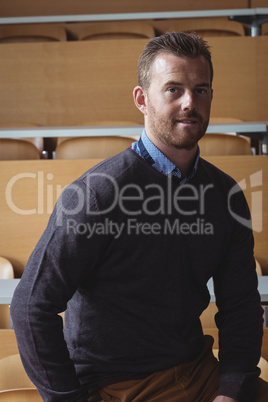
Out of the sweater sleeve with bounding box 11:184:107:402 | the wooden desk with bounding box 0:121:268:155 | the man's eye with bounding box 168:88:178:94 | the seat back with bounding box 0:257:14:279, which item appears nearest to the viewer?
the sweater sleeve with bounding box 11:184:107:402

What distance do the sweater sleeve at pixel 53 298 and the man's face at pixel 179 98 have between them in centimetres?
25

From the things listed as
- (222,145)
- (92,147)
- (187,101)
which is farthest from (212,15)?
(187,101)

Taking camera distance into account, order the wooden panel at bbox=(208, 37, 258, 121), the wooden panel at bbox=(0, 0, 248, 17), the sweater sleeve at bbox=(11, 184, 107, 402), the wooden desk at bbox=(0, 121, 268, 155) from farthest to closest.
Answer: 1. the wooden panel at bbox=(0, 0, 248, 17)
2. the wooden panel at bbox=(208, 37, 258, 121)
3. the wooden desk at bbox=(0, 121, 268, 155)
4. the sweater sleeve at bbox=(11, 184, 107, 402)

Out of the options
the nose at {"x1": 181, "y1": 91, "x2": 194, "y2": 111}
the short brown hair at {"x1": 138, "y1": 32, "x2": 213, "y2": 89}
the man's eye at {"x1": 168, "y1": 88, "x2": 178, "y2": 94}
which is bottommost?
the nose at {"x1": 181, "y1": 91, "x2": 194, "y2": 111}

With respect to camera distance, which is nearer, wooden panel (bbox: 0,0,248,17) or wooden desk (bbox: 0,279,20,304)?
wooden desk (bbox: 0,279,20,304)

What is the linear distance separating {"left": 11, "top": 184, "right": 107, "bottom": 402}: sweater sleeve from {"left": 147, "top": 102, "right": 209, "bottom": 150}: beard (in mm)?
230

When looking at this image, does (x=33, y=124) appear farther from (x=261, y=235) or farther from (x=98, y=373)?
(x=98, y=373)

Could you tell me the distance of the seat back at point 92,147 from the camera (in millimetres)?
2641

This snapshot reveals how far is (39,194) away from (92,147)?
463 millimetres

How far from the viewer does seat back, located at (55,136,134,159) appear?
2641 millimetres

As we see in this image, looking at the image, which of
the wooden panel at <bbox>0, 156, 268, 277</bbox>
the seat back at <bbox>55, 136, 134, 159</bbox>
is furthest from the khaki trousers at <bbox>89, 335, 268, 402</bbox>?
the seat back at <bbox>55, 136, 134, 159</bbox>

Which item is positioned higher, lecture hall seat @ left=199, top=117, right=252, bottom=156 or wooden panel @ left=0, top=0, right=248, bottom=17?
wooden panel @ left=0, top=0, right=248, bottom=17

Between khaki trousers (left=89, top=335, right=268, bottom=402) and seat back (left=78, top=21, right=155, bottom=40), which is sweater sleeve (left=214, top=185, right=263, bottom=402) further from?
seat back (left=78, top=21, right=155, bottom=40)

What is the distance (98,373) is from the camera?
3.68 feet
